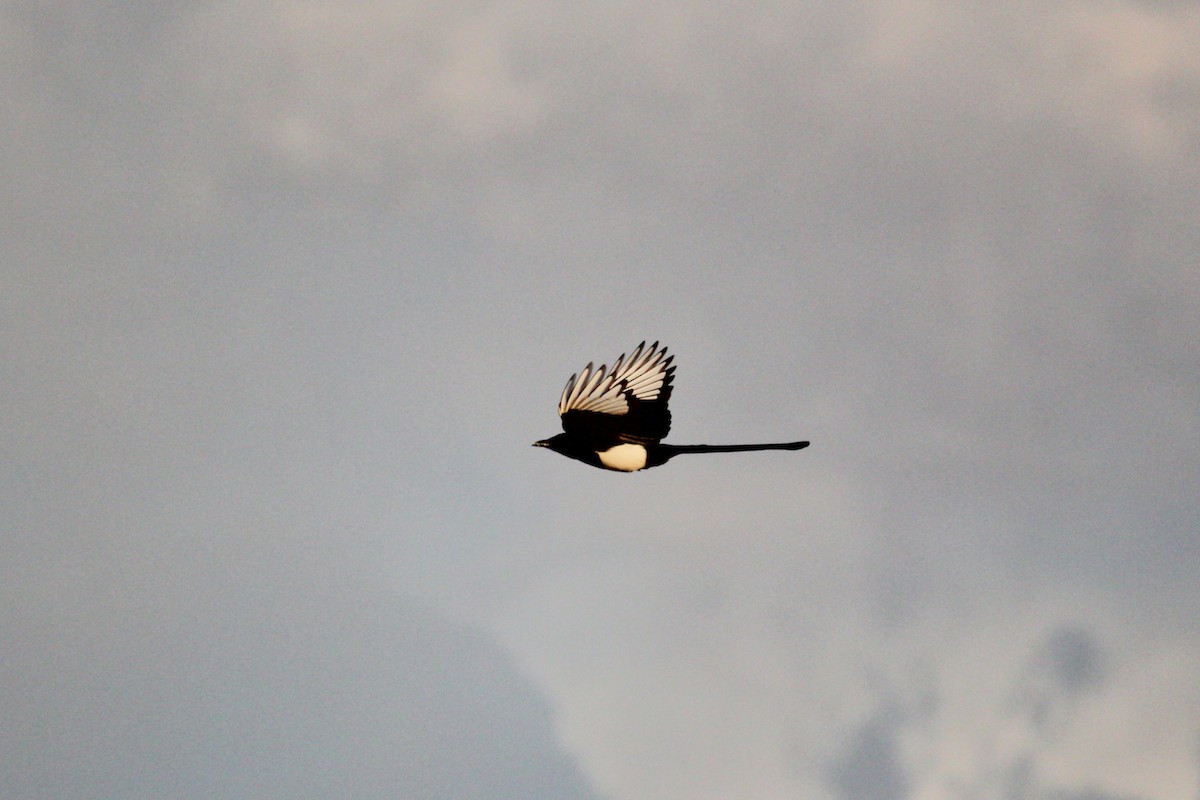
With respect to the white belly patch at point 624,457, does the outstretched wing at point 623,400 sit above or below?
above

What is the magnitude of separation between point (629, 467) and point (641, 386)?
7.66ft

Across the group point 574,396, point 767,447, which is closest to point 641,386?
point 574,396

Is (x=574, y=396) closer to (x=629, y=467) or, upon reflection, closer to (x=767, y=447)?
(x=629, y=467)

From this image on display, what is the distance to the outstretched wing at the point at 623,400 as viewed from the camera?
32.0m

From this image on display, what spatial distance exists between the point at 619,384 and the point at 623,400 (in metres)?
0.47

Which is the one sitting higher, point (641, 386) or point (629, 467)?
point (641, 386)

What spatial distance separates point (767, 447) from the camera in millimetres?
32062

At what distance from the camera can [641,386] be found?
32.4 metres

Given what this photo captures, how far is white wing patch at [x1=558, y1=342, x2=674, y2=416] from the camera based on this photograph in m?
32.1

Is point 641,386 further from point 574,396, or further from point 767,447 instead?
point 767,447

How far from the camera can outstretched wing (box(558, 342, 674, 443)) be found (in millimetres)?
32031

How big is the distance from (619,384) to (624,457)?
2085 mm

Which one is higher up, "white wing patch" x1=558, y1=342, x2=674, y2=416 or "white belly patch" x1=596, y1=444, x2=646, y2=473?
"white wing patch" x1=558, y1=342, x2=674, y2=416

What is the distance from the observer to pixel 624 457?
32188 mm
